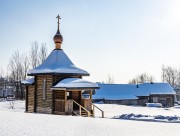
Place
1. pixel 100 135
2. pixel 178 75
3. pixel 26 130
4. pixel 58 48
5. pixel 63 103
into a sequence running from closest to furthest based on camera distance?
pixel 100 135 → pixel 26 130 → pixel 63 103 → pixel 58 48 → pixel 178 75

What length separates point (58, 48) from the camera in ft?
80.2

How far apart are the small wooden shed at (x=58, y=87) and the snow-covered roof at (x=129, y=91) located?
24498 millimetres

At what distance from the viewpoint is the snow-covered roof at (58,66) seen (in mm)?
21609

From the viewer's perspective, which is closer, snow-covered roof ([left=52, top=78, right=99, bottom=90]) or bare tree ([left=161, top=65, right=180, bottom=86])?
snow-covered roof ([left=52, top=78, right=99, bottom=90])

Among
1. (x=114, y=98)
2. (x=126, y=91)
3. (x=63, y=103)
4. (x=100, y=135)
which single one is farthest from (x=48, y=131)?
(x=126, y=91)

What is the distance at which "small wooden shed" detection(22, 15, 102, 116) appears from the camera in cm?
2030

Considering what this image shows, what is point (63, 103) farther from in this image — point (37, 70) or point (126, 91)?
point (126, 91)

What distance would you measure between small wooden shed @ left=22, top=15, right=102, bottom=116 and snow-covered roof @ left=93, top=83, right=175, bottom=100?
24498 millimetres

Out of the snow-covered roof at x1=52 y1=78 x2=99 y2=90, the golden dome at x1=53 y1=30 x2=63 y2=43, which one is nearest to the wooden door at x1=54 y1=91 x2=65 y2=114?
the snow-covered roof at x1=52 y1=78 x2=99 y2=90

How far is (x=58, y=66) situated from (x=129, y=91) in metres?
30.4

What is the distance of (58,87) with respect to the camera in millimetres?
20203

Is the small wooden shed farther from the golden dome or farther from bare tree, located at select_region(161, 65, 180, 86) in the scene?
bare tree, located at select_region(161, 65, 180, 86)

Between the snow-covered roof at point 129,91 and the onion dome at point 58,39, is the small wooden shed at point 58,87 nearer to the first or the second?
the onion dome at point 58,39

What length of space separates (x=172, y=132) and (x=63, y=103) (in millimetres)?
10341
